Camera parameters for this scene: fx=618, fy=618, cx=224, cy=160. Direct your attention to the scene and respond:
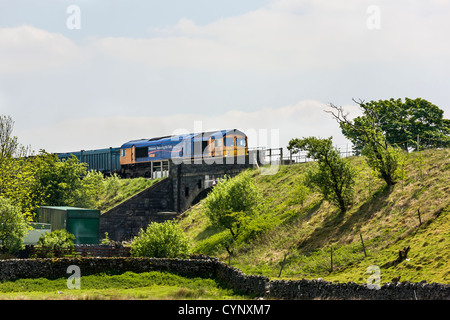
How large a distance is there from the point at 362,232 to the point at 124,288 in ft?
55.5

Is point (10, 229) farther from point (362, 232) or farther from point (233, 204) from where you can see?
point (362, 232)

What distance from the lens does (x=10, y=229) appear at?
4422 cm

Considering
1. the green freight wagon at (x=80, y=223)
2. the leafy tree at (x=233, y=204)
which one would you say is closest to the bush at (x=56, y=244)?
the green freight wagon at (x=80, y=223)

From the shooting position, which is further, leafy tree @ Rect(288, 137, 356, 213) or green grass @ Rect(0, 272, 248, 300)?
leafy tree @ Rect(288, 137, 356, 213)

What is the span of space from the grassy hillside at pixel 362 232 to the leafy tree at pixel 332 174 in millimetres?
1186

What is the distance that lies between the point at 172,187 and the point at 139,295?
40.5m

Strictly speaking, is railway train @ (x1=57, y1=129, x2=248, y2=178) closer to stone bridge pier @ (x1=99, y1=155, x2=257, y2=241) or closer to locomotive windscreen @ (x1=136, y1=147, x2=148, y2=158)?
locomotive windscreen @ (x1=136, y1=147, x2=148, y2=158)

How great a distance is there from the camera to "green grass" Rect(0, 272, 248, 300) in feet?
109

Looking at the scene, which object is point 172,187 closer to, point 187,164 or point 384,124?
point 187,164

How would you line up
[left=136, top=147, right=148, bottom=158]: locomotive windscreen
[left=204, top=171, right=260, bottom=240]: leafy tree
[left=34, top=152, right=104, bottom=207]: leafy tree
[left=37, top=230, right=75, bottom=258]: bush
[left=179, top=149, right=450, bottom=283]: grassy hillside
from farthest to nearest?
[left=136, top=147, right=148, bottom=158]: locomotive windscreen
[left=34, top=152, right=104, bottom=207]: leafy tree
[left=204, top=171, right=260, bottom=240]: leafy tree
[left=37, top=230, right=75, bottom=258]: bush
[left=179, top=149, right=450, bottom=283]: grassy hillside

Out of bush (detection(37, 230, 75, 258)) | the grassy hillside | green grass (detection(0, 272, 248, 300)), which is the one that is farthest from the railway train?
green grass (detection(0, 272, 248, 300))

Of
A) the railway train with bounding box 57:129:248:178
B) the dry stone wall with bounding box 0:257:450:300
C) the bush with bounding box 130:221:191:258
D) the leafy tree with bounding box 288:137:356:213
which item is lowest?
the dry stone wall with bounding box 0:257:450:300

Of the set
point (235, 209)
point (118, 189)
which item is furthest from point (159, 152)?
point (235, 209)

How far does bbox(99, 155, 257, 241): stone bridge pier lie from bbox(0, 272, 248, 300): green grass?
30.9 m
